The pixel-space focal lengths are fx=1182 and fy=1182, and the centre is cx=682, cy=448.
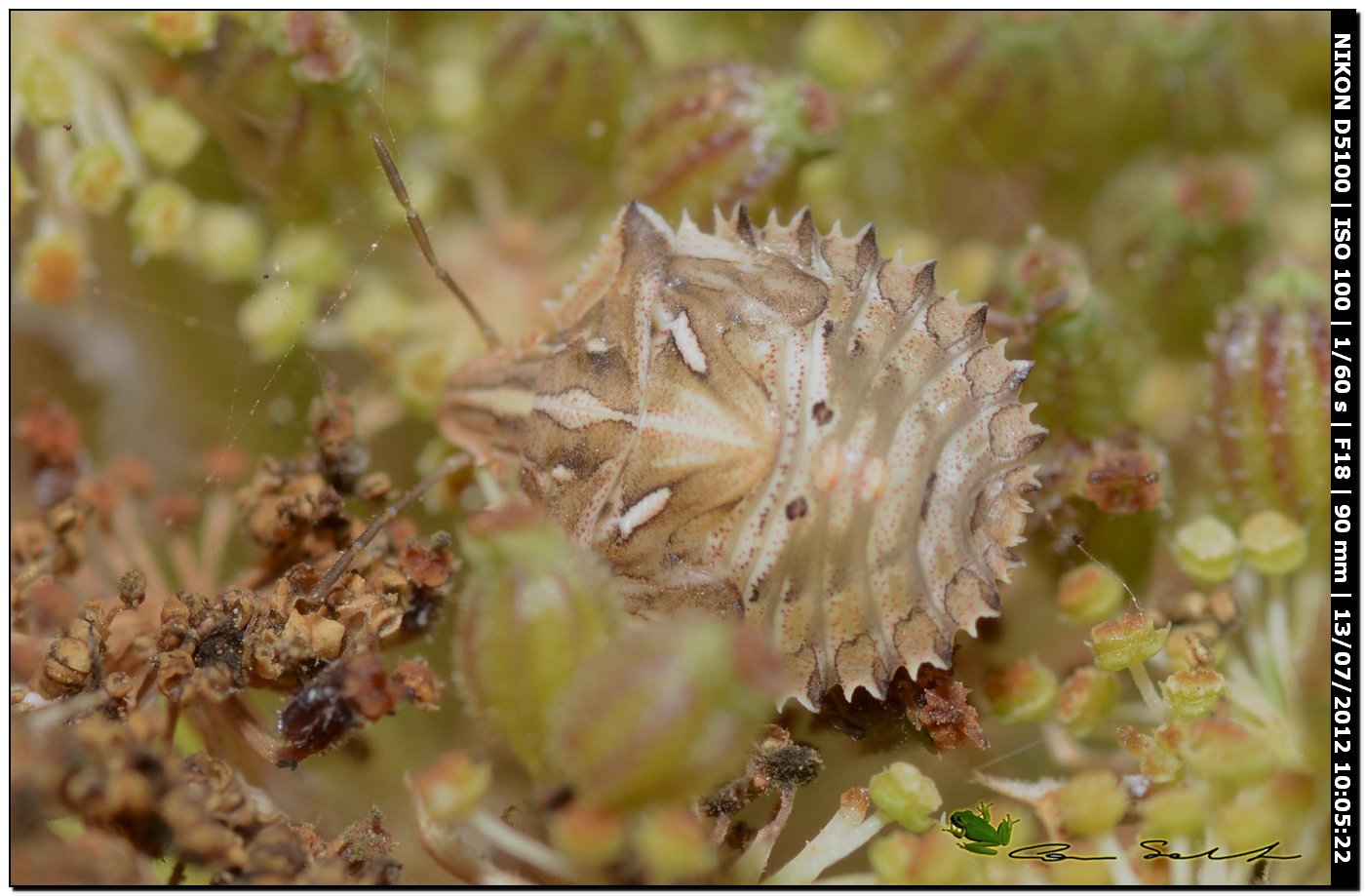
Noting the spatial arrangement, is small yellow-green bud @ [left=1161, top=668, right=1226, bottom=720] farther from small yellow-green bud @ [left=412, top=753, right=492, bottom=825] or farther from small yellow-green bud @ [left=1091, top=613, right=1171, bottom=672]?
small yellow-green bud @ [left=412, top=753, right=492, bottom=825]

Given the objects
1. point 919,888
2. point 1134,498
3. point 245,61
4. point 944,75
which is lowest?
point 919,888

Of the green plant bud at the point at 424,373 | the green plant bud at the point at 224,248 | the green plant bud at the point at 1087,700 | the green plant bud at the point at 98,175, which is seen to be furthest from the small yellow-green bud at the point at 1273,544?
the green plant bud at the point at 98,175

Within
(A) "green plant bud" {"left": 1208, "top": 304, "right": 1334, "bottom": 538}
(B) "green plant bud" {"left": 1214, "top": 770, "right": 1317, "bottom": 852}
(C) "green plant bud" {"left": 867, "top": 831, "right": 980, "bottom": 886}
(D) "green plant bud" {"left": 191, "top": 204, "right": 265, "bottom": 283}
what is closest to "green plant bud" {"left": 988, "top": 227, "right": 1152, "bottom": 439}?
(A) "green plant bud" {"left": 1208, "top": 304, "right": 1334, "bottom": 538}

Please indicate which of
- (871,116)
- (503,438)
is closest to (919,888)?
(503,438)

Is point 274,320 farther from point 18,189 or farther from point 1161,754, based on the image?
point 1161,754

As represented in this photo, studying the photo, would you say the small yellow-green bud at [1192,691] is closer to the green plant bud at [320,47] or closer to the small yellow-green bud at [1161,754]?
the small yellow-green bud at [1161,754]

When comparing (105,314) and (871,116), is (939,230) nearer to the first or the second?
(871,116)
